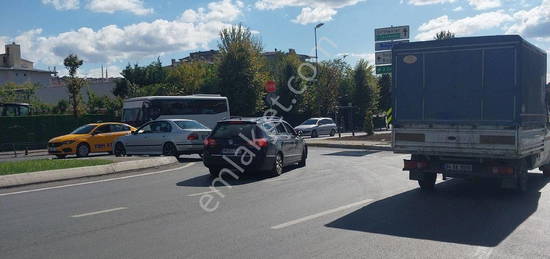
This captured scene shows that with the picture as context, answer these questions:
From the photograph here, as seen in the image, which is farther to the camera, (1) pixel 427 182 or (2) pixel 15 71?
(2) pixel 15 71

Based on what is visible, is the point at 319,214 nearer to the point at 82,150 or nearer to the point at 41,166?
the point at 41,166

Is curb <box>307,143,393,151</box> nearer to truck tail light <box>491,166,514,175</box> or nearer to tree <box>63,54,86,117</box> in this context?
truck tail light <box>491,166,514,175</box>

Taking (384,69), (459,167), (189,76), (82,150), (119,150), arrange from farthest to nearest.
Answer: (189,76) < (384,69) < (82,150) < (119,150) < (459,167)

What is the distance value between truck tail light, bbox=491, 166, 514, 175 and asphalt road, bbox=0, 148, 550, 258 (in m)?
0.56

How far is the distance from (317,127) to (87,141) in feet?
76.8

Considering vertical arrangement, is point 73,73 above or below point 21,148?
above

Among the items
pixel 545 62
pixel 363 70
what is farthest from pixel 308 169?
pixel 363 70

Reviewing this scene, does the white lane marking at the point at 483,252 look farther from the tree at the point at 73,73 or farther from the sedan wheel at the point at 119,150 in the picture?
the tree at the point at 73,73

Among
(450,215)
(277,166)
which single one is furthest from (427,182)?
(277,166)

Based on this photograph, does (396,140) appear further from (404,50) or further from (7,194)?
(7,194)

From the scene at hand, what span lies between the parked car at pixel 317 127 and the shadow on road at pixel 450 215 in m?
31.2

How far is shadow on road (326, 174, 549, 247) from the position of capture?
7.32 metres

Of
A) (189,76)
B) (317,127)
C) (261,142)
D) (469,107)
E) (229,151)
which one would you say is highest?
(189,76)

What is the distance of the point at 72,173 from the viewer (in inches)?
544
